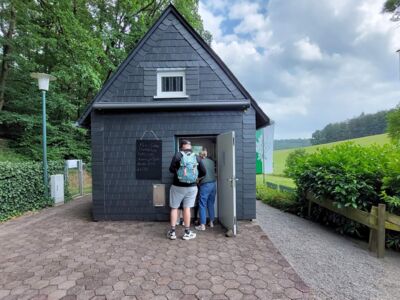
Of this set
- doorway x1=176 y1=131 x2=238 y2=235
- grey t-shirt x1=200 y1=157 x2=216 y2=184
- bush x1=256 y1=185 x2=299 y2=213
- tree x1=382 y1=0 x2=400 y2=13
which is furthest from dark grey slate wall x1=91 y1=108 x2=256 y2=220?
tree x1=382 y1=0 x2=400 y2=13

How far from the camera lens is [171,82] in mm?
5758

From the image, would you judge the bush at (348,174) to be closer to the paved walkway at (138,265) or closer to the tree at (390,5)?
the paved walkway at (138,265)

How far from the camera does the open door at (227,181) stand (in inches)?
175

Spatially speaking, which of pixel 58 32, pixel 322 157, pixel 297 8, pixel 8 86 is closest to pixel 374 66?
pixel 297 8

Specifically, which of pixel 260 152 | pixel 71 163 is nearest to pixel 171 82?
pixel 71 163

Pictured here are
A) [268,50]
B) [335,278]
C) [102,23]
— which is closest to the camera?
[335,278]

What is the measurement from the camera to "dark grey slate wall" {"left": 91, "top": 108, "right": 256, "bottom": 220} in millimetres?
5500

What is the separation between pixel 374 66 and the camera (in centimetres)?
1009

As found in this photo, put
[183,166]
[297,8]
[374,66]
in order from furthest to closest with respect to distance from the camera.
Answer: [374,66], [297,8], [183,166]

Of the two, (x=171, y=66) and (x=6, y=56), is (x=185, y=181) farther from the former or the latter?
(x=6, y=56)

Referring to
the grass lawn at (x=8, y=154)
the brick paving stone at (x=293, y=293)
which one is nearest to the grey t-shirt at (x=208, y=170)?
the brick paving stone at (x=293, y=293)

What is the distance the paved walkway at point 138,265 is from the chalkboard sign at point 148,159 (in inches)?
51.7

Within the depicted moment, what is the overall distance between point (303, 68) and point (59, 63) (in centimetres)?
1461

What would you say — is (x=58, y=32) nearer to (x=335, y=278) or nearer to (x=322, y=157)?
(x=322, y=157)
